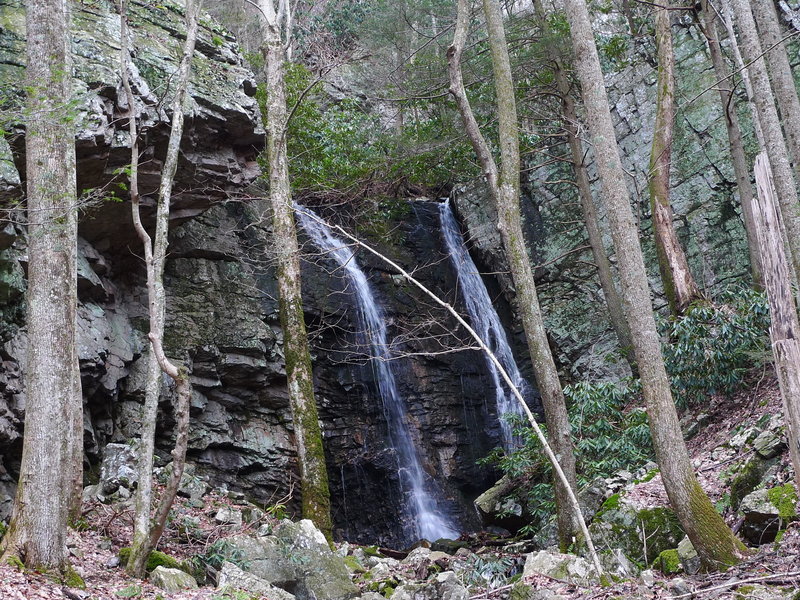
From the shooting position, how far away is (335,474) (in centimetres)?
1358

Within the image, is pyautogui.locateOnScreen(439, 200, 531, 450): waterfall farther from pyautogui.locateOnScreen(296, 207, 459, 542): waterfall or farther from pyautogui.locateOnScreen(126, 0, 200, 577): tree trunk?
pyautogui.locateOnScreen(126, 0, 200, 577): tree trunk

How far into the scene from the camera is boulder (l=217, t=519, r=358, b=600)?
6246 millimetres

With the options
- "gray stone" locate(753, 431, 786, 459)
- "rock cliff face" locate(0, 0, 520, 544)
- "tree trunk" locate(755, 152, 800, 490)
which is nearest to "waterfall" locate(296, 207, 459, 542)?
"rock cliff face" locate(0, 0, 520, 544)

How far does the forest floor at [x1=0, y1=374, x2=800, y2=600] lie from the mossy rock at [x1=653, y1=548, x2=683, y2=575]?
15cm

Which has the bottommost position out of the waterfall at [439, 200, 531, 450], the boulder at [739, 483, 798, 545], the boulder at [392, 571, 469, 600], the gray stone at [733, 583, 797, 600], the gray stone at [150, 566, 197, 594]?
the boulder at [392, 571, 469, 600]

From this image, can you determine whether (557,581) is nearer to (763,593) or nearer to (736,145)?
(763,593)

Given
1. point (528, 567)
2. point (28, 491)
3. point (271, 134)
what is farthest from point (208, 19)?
point (528, 567)

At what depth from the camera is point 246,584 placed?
5.65 meters

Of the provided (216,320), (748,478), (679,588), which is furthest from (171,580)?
(216,320)

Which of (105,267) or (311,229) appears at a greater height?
(311,229)

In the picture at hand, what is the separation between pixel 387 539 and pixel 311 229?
723 cm

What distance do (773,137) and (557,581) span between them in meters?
7.71

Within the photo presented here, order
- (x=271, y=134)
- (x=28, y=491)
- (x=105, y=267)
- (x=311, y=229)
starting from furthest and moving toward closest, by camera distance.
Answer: (x=311, y=229)
(x=105, y=267)
(x=271, y=134)
(x=28, y=491)

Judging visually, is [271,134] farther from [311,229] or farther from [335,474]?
[335,474]
